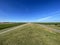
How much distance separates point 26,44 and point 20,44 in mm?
655

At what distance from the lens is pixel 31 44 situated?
315 inches

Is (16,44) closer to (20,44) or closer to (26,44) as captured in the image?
(20,44)

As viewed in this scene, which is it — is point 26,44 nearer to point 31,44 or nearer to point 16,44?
point 31,44

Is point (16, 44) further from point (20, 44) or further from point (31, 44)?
point (31, 44)

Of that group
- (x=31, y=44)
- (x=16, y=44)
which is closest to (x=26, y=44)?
(x=31, y=44)

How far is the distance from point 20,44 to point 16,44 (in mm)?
433

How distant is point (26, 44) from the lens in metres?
7.97

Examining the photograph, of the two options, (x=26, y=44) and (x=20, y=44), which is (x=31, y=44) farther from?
(x=20, y=44)

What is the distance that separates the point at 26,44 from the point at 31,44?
0.55 meters

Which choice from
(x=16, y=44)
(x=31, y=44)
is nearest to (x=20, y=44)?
(x=16, y=44)

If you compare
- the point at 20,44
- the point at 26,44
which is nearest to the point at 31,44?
the point at 26,44

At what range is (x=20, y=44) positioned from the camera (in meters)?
7.93

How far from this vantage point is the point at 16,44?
7902 millimetres
